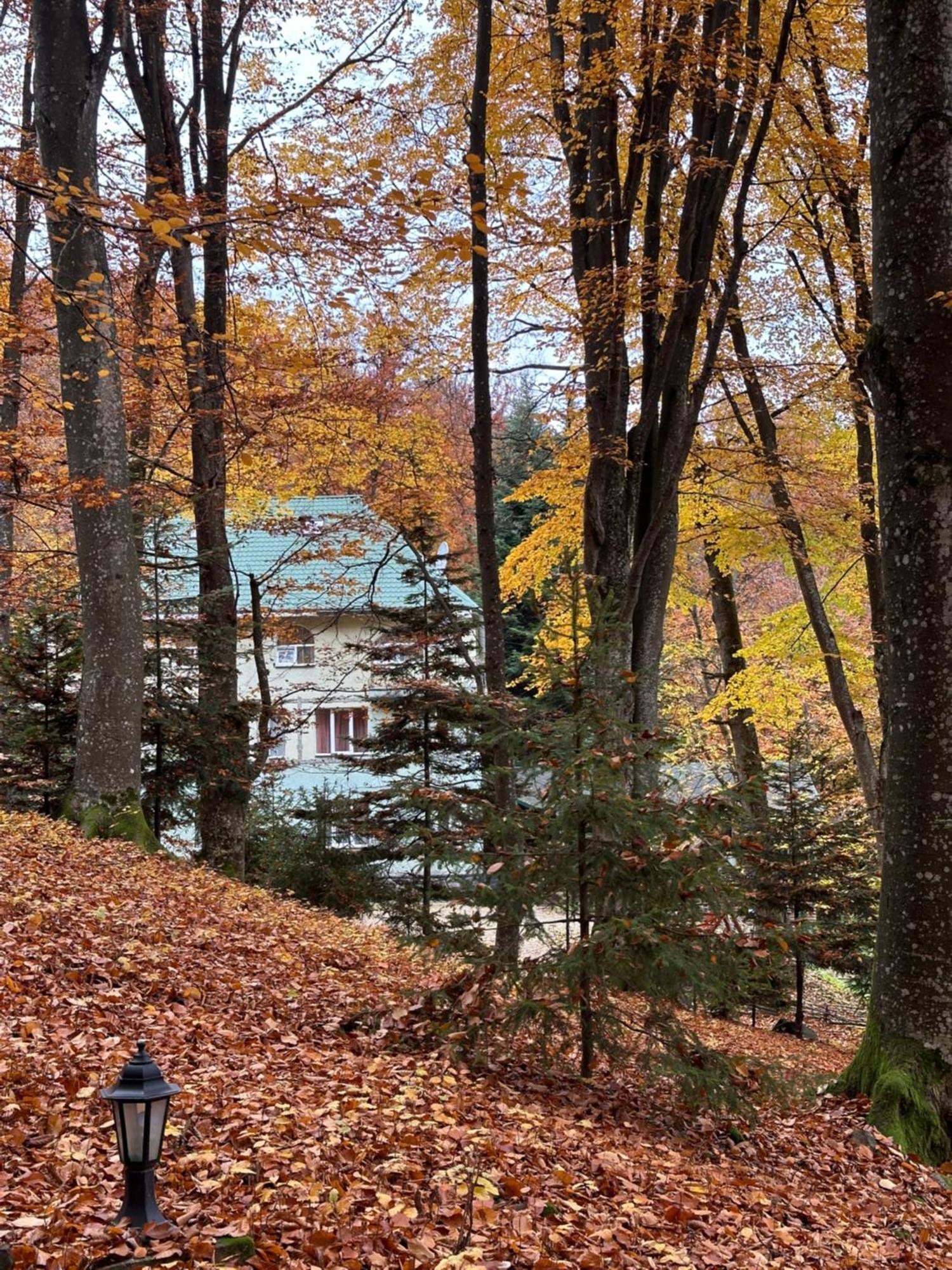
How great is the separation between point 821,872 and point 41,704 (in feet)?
30.8

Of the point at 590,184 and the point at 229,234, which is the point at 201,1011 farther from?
the point at 590,184

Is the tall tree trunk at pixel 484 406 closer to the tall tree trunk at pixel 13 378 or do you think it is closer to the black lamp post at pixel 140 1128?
the tall tree trunk at pixel 13 378

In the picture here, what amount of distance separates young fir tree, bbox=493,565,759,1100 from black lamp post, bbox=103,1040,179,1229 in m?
2.22

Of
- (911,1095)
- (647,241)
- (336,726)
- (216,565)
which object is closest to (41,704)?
(216,565)

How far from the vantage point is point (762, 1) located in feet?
30.5

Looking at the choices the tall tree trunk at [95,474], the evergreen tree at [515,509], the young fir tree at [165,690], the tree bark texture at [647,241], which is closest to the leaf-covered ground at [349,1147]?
the tall tree trunk at [95,474]

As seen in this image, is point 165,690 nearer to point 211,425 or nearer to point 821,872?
point 211,425

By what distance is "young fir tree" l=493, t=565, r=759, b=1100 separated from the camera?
4688mm

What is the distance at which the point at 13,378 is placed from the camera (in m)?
11.4

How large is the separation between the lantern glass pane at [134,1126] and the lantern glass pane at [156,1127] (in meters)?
0.02

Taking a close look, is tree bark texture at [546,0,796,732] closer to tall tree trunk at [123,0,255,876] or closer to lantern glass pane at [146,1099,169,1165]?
tall tree trunk at [123,0,255,876]

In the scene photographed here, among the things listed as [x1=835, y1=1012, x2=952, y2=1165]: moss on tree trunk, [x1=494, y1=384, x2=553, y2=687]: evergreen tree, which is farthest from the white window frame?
[x1=835, y1=1012, x2=952, y2=1165]: moss on tree trunk

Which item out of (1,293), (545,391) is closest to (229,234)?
(545,391)

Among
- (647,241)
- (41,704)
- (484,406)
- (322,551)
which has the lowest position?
(41,704)
